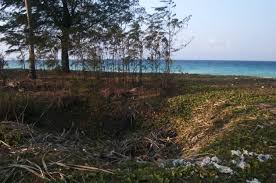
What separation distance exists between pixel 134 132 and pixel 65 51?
25.4ft

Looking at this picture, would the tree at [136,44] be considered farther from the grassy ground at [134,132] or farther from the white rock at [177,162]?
the white rock at [177,162]

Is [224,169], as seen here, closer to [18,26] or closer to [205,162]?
[205,162]

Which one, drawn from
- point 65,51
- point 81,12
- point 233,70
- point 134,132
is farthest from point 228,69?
point 134,132

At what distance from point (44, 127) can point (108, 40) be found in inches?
204

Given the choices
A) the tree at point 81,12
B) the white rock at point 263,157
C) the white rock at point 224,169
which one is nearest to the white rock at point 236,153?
the white rock at point 263,157

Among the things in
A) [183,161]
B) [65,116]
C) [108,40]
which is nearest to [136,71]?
[108,40]

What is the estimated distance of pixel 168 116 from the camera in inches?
469

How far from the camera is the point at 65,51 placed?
1850 centimetres

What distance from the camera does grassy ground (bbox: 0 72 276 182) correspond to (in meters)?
6.43

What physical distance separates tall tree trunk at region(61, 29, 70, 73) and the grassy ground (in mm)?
1098

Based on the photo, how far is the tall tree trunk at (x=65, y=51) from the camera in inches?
698

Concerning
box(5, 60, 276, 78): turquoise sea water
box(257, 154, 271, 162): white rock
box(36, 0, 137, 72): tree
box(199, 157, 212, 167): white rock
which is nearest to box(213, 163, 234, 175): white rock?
box(199, 157, 212, 167): white rock

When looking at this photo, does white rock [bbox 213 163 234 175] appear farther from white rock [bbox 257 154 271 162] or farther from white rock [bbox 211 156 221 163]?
white rock [bbox 257 154 271 162]

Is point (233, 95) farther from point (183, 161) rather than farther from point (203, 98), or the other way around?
point (183, 161)
